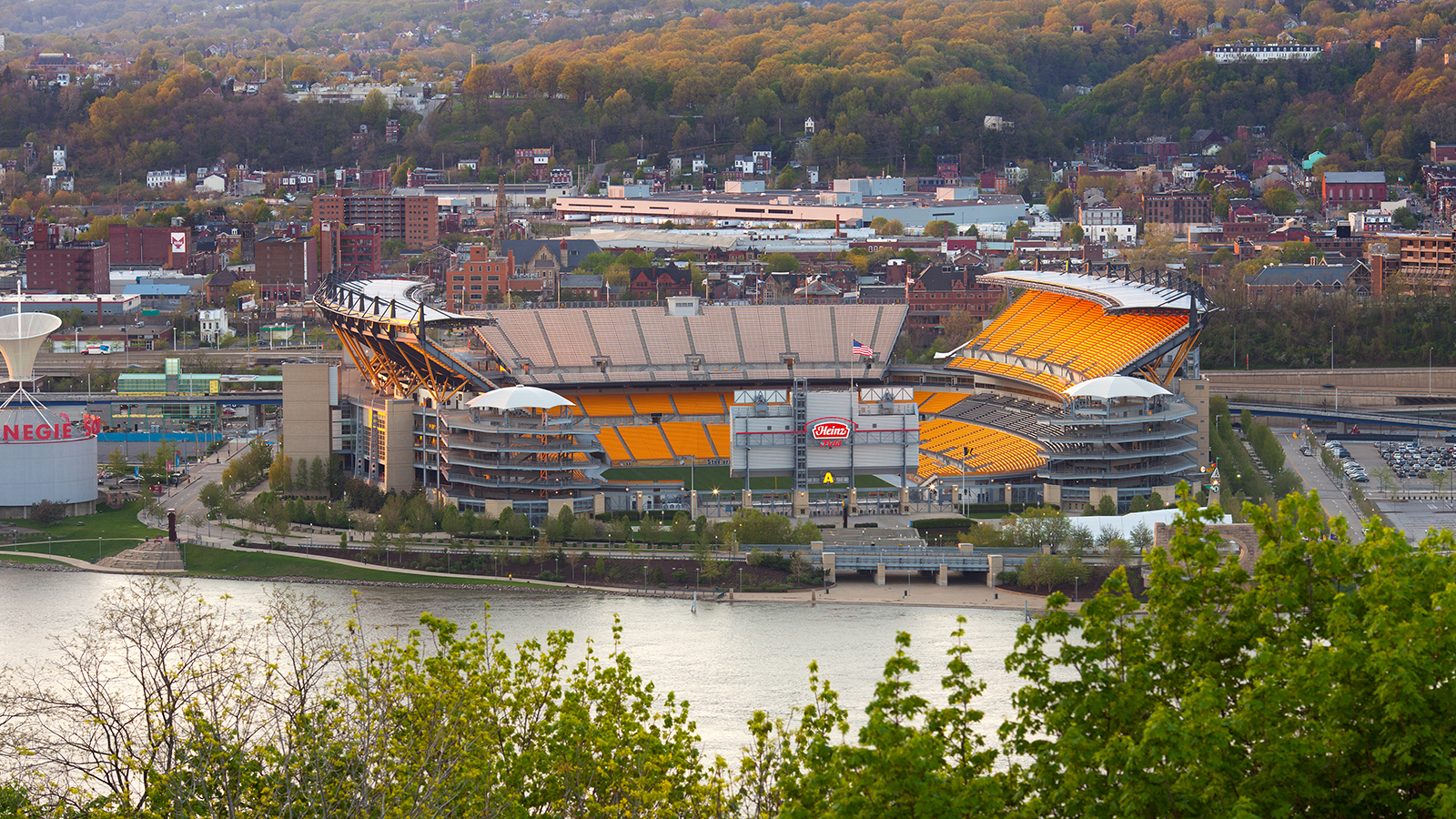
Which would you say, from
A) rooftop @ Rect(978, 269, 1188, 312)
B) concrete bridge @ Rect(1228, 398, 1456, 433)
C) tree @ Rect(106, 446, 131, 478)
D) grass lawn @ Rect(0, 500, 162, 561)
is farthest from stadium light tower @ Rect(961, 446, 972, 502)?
tree @ Rect(106, 446, 131, 478)

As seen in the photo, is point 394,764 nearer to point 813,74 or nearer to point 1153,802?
point 1153,802

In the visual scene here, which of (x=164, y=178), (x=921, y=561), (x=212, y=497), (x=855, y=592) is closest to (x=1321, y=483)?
(x=921, y=561)

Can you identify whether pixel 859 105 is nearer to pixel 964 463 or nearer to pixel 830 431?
pixel 964 463

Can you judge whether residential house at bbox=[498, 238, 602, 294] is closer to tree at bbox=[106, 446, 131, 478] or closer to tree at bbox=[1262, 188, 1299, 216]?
tree at bbox=[106, 446, 131, 478]

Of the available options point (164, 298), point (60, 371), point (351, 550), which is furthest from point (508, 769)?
point (164, 298)

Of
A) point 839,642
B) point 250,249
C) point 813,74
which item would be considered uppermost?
point 813,74

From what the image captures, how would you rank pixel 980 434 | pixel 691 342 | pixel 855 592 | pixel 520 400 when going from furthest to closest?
pixel 691 342, pixel 980 434, pixel 520 400, pixel 855 592
